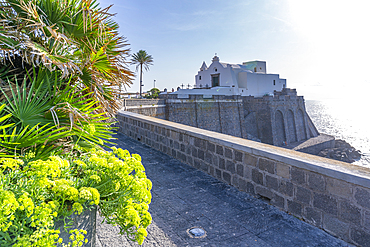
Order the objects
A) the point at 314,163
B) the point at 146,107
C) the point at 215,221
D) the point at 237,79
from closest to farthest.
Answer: the point at 314,163 → the point at 215,221 → the point at 146,107 → the point at 237,79

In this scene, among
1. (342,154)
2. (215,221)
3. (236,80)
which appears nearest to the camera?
(215,221)

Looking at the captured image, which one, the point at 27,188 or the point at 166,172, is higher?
the point at 27,188

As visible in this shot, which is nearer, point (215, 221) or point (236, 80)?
point (215, 221)

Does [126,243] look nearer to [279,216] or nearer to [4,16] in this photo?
[279,216]

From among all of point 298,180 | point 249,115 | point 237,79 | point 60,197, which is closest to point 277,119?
point 249,115

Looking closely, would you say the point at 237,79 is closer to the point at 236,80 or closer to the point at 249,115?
the point at 236,80

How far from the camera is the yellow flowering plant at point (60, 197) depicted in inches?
44.1

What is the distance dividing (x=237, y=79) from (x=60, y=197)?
4060cm

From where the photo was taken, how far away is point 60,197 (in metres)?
1.34

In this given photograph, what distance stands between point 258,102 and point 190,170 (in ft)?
94.6

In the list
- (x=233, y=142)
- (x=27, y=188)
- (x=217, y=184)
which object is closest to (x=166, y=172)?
(x=217, y=184)

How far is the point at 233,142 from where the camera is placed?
3590mm

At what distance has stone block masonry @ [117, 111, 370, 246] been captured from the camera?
2.23 meters

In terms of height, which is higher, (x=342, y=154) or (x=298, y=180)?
(x=298, y=180)
